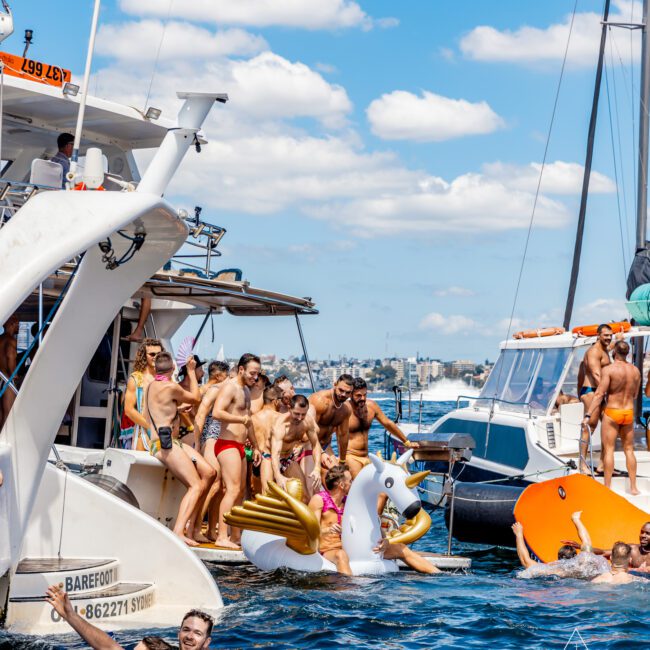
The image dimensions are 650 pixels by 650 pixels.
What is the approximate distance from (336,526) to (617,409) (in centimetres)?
461

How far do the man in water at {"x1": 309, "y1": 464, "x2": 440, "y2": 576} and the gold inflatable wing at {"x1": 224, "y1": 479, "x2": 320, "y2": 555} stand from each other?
0.90 meters

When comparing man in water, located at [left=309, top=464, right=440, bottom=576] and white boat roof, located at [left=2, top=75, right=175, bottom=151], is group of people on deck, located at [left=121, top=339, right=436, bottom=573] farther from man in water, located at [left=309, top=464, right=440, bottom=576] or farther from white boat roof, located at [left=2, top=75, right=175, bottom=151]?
white boat roof, located at [left=2, top=75, right=175, bottom=151]

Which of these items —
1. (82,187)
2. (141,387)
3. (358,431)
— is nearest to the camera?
(82,187)

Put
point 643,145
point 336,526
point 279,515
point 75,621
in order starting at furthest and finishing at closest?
point 643,145 < point 336,526 < point 279,515 < point 75,621

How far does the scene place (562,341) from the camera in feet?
54.7

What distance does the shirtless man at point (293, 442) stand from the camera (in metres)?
10.9

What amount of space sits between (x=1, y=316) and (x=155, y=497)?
5.19 metres

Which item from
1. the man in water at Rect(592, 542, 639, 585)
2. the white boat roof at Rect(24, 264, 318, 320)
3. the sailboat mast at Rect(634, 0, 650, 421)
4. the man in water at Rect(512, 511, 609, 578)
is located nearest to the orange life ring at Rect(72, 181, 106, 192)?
the white boat roof at Rect(24, 264, 318, 320)

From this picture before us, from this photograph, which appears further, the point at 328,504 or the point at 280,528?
the point at 328,504

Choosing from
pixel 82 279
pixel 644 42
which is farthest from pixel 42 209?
pixel 644 42

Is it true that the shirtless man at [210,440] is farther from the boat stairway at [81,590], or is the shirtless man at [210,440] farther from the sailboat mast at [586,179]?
the sailboat mast at [586,179]

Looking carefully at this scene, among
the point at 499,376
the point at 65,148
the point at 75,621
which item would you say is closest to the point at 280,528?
the point at 75,621

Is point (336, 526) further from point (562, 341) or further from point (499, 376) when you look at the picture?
point (499, 376)

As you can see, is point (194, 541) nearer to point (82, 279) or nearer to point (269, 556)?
point (269, 556)
